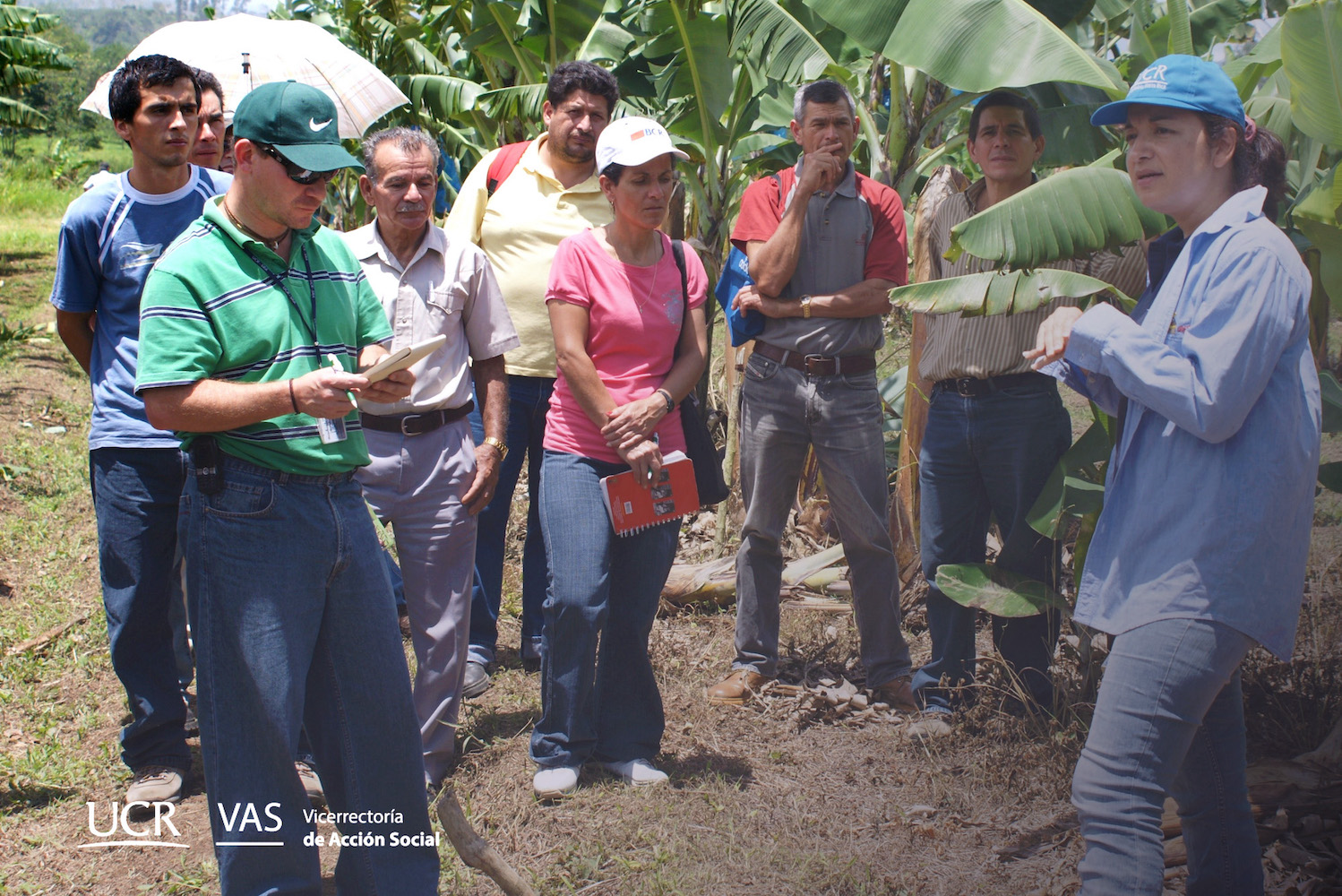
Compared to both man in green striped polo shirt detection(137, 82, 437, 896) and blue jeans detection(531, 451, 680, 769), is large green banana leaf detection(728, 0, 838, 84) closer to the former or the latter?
blue jeans detection(531, 451, 680, 769)

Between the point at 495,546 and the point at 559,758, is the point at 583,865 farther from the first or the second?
the point at 495,546

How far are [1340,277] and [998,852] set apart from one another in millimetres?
1914

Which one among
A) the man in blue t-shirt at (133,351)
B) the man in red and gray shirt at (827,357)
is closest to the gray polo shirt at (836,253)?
the man in red and gray shirt at (827,357)

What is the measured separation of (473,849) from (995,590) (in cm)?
190

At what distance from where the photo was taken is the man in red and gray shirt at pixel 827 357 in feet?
12.6

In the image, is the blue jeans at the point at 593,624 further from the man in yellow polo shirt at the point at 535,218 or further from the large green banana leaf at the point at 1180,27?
the large green banana leaf at the point at 1180,27

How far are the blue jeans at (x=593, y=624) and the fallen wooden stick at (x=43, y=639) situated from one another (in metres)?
2.59

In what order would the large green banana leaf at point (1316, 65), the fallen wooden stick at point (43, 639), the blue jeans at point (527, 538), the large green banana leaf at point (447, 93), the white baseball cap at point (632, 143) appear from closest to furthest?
the large green banana leaf at point (1316, 65) < the white baseball cap at point (632, 143) < the blue jeans at point (527, 538) < the fallen wooden stick at point (43, 639) < the large green banana leaf at point (447, 93)

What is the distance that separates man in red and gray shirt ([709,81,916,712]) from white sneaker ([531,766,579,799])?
853mm

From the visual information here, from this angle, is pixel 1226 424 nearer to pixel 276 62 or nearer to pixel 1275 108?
pixel 1275 108

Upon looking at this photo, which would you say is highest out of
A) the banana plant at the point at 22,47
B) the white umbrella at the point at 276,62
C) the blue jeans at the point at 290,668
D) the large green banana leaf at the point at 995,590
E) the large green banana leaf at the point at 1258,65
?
the banana plant at the point at 22,47

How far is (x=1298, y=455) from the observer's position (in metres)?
2.08

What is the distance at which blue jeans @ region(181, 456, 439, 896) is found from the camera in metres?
2.27

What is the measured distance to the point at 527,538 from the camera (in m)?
4.30
